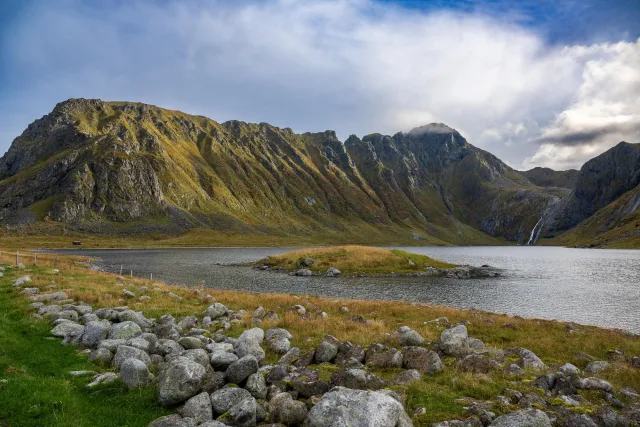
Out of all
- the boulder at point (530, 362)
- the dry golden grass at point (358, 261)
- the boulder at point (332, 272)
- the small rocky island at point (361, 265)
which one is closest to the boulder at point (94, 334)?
the boulder at point (530, 362)

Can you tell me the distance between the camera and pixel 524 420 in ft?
33.4

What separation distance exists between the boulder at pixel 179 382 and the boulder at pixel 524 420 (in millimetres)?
9259

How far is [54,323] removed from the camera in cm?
2045

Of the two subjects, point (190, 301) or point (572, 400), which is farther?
point (190, 301)

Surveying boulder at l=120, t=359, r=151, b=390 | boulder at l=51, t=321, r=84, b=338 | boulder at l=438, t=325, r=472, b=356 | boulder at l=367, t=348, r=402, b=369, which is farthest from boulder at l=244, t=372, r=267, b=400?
boulder at l=51, t=321, r=84, b=338

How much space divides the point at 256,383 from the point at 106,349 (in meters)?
7.91

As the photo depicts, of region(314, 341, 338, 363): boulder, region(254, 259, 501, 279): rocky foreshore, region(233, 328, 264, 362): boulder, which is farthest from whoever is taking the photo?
region(254, 259, 501, 279): rocky foreshore

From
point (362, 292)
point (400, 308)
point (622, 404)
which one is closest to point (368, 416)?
point (622, 404)

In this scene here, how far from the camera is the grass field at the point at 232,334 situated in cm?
1153

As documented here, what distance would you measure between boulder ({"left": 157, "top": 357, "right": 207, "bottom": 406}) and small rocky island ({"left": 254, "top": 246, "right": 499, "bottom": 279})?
68.1m

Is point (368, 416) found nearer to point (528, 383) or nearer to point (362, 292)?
point (528, 383)

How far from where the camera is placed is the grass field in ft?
37.8

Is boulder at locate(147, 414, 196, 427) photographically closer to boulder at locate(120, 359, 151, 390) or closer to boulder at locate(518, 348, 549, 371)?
boulder at locate(120, 359, 151, 390)

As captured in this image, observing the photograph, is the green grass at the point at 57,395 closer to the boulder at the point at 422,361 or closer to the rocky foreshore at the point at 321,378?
the rocky foreshore at the point at 321,378
